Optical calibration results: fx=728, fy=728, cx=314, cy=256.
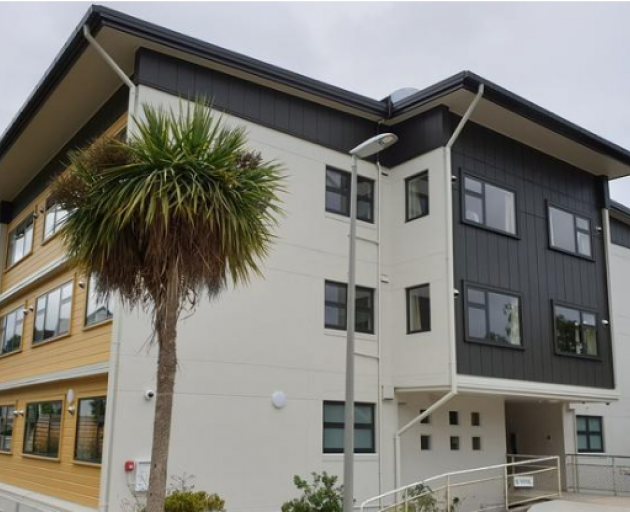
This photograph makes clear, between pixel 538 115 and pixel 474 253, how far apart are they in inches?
151

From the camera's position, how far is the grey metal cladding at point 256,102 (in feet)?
48.3

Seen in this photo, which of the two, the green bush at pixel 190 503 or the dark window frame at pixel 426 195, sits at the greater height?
the dark window frame at pixel 426 195

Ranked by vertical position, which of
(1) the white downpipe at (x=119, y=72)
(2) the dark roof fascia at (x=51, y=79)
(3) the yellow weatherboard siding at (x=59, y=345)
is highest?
(2) the dark roof fascia at (x=51, y=79)

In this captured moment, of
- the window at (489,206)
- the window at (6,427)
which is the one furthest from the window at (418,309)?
the window at (6,427)

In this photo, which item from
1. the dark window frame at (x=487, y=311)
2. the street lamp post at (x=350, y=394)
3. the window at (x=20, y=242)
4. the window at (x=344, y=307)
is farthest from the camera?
the window at (x=20, y=242)

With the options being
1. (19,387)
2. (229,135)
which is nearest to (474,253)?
(229,135)

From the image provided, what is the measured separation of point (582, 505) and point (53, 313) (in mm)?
13387

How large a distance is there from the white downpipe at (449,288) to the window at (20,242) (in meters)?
12.0

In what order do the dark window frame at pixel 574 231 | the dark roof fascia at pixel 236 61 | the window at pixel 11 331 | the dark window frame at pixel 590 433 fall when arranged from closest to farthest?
the dark roof fascia at pixel 236 61
the dark window frame at pixel 574 231
the window at pixel 11 331
the dark window frame at pixel 590 433

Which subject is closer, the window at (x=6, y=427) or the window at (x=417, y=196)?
the window at (x=417, y=196)

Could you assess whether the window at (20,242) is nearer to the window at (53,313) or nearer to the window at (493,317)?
the window at (53,313)

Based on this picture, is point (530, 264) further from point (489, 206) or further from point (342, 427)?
point (342, 427)

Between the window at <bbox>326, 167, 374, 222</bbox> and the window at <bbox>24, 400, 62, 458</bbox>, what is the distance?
7858 mm

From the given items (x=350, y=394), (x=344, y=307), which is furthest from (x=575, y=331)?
(x=350, y=394)
